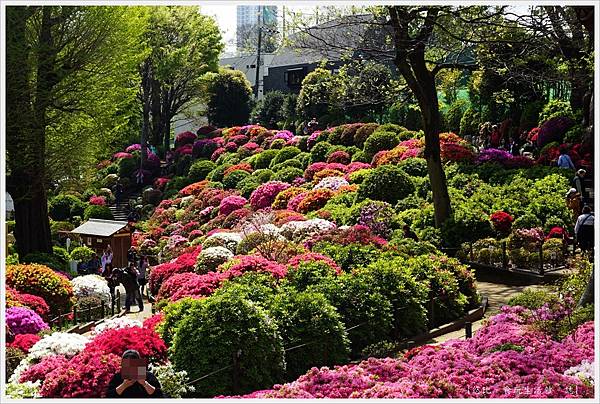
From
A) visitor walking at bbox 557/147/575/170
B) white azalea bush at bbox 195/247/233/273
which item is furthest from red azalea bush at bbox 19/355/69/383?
visitor walking at bbox 557/147/575/170

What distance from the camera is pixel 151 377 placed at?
7.05 m

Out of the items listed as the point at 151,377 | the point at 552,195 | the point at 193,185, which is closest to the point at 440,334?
the point at 151,377

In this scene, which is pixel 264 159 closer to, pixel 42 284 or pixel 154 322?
pixel 42 284

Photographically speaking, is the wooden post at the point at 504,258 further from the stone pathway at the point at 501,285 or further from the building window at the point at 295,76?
the building window at the point at 295,76

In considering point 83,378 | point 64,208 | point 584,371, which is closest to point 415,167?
point 584,371

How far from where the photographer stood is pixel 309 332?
10.7 meters

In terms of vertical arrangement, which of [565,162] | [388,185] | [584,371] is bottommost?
[584,371]

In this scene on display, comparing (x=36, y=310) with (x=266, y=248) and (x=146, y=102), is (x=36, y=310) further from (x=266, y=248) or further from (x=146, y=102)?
(x=146, y=102)

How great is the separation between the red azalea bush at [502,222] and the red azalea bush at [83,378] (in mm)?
11717

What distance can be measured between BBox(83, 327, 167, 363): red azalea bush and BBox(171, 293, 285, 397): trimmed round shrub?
0.56 feet

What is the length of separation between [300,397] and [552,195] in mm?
13939

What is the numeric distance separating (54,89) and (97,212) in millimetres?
16419

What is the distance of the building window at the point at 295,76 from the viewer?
5328 cm

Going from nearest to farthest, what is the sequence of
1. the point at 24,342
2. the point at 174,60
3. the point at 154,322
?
the point at 24,342, the point at 154,322, the point at 174,60
